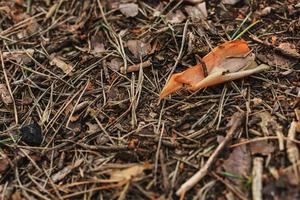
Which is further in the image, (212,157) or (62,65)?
(62,65)

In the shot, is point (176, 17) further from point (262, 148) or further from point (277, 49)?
point (262, 148)

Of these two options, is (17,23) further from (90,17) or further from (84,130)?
(84,130)

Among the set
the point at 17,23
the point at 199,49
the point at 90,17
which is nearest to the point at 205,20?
the point at 199,49

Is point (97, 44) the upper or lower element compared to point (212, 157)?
upper

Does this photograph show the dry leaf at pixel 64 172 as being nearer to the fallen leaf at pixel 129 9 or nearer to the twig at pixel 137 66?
the twig at pixel 137 66

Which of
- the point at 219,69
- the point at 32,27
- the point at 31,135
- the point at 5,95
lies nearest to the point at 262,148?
the point at 219,69

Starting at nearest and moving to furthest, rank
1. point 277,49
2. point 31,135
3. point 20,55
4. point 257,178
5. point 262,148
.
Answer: point 257,178 → point 262,148 → point 31,135 → point 277,49 → point 20,55

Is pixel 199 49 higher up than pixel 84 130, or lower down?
higher up
